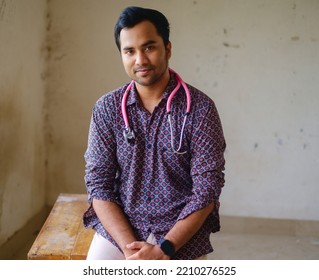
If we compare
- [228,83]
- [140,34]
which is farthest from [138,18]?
[228,83]

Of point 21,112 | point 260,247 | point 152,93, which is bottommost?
point 260,247

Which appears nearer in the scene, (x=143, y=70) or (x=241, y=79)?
(x=143, y=70)

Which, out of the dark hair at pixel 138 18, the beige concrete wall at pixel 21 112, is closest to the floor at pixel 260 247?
the beige concrete wall at pixel 21 112

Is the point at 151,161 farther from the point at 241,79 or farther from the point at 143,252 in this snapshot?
the point at 241,79

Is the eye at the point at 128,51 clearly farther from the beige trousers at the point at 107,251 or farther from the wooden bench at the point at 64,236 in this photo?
the wooden bench at the point at 64,236

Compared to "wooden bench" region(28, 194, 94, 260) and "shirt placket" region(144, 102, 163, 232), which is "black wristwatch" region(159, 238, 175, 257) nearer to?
"shirt placket" region(144, 102, 163, 232)

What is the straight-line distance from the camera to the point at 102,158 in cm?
160

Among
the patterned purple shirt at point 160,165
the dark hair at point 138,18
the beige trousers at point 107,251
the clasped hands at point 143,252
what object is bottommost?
the beige trousers at point 107,251

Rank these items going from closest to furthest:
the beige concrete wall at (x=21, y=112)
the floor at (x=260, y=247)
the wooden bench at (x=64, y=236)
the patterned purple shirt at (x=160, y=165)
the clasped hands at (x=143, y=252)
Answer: the clasped hands at (x=143, y=252)
the patterned purple shirt at (x=160, y=165)
the wooden bench at (x=64, y=236)
the beige concrete wall at (x=21, y=112)
the floor at (x=260, y=247)

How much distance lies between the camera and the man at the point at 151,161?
59.4 inches

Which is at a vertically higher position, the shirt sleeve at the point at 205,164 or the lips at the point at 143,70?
the lips at the point at 143,70

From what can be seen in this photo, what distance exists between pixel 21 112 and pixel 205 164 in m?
1.73

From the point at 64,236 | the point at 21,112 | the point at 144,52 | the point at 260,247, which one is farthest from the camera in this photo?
the point at 260,247
